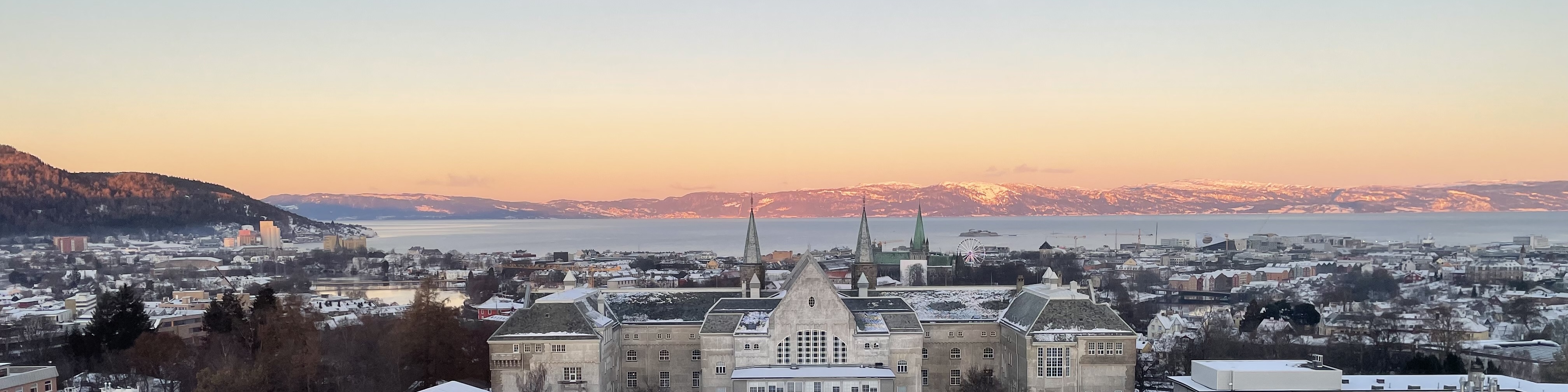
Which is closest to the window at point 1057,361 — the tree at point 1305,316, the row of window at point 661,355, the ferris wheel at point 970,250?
the row of window at point 661,355

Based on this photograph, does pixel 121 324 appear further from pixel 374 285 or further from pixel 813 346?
pixel 374 285

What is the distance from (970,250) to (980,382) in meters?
97.9

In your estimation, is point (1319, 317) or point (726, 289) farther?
point (1319, 317)

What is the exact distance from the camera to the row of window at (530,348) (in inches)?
1854

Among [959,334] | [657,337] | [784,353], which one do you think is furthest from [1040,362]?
[657,337]

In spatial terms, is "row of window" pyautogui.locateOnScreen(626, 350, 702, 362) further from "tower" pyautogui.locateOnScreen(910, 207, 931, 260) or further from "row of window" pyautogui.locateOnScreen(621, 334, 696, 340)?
"tower" pyautogui.locateOnScreen(910, 207, 931, 260)

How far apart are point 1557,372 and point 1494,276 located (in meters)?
99.0

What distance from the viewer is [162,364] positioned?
174 ft

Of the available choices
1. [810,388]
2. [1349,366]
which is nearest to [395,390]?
[810,388]

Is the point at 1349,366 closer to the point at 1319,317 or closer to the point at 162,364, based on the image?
the point at 1319,317

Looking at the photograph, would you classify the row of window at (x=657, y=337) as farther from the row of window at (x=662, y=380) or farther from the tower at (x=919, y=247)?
the tower at (x=919, y=247)

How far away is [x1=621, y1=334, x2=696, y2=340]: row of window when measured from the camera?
51.5m

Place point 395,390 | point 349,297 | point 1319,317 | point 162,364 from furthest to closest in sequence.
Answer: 1. point 349,297
2. point 1319,317
3. point 162,364
4. point 395,390

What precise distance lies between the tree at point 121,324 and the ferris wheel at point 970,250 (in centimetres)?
9401
